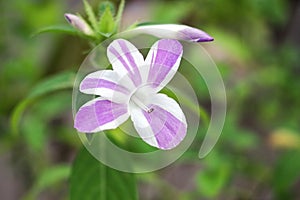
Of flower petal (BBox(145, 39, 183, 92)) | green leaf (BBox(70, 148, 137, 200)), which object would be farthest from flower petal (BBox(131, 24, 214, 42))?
green leaf (BBox(70, 148, 137, 200))

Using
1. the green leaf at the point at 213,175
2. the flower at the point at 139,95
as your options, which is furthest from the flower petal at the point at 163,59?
the green leaf at the point at 213,175

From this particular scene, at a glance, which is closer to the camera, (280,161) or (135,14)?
(280,161)

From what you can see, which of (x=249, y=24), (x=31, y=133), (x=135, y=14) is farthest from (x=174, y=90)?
(x=135, y=14)

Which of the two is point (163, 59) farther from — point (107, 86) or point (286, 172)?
point (286, 172)

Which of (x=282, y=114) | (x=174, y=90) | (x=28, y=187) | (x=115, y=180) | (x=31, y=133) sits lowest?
(x=28, y=187)

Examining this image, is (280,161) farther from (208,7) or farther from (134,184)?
(208,7)

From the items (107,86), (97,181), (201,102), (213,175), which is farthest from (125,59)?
(201,102)

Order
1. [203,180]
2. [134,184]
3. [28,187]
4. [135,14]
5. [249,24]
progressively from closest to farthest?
[134,184] < [203,180] < [28,187] < [249,24] < [135,14]
